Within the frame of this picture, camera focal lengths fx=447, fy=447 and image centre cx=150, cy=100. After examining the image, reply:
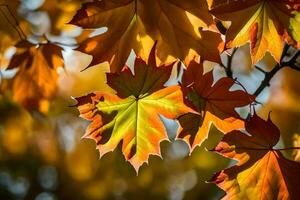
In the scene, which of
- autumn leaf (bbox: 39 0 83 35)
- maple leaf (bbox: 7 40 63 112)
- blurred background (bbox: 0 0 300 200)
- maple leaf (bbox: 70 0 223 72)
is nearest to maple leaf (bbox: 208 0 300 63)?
maple leaf (bbox: 70 0 223 72)

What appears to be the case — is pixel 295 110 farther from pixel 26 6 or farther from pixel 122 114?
A: pixel 122 114

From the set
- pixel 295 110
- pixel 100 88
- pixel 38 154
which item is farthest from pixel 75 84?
pixel 295 110

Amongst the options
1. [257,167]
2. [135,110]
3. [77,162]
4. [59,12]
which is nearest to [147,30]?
[135,110]

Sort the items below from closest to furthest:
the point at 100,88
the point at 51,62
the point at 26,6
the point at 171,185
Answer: the point at 51,62, the point at 26,6, the point at 100,88, the point at 171,185

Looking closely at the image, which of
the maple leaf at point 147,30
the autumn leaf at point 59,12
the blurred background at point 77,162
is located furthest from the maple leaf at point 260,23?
the blurred background at point 77,162

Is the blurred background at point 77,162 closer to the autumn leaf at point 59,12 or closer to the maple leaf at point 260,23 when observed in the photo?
the autumn leaf at point 59,12

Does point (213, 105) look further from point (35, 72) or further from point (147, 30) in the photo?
point (35, 72)
